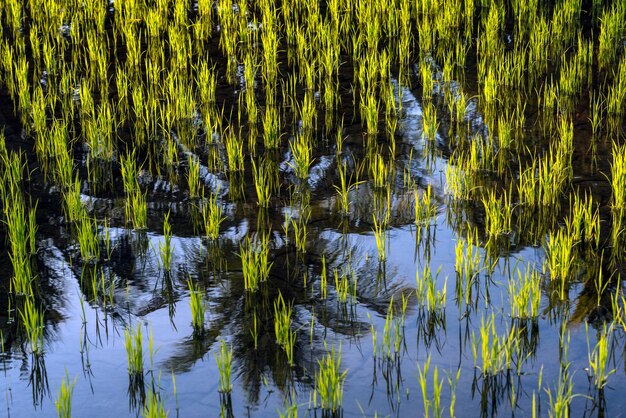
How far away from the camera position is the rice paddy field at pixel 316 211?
310 cm

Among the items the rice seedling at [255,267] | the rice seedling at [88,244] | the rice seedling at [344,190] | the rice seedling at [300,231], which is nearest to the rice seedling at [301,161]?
the rice seedling at [344,190]

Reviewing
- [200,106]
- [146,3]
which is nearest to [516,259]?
[200,106]

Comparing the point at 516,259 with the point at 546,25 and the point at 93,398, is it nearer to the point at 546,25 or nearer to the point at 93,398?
the point at 93,398

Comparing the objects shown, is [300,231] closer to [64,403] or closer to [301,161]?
[301,161]

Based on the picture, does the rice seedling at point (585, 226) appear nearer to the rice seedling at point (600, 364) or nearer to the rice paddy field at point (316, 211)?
the rice paddy field at point (316, 211)

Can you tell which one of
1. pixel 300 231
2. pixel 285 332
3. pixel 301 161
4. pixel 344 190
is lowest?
pixel 285 332

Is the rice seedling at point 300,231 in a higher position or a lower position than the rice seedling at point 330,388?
higher

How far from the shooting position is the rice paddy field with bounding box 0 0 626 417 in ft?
10.2

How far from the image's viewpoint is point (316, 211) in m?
4.52

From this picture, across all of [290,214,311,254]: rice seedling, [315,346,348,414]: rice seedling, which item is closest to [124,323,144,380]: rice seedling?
[315,346,348,414]: rice seedling

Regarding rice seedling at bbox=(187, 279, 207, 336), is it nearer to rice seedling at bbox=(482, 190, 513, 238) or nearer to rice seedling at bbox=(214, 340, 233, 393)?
rice seedling at bbox=(214, 340, 233, 393)

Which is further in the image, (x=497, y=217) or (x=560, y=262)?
(x=497, y=217)

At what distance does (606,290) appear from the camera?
143 inches

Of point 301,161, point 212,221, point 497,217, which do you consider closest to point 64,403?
point 212,221
